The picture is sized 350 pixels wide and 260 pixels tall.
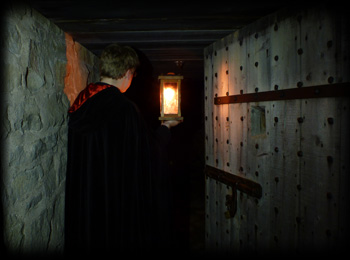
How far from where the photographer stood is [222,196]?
10.0ft

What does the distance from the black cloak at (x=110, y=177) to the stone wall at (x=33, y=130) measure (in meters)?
0.19

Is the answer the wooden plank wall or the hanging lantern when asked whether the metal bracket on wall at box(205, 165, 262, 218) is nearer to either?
the wooden plank wall

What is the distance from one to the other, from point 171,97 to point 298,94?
1.23 m

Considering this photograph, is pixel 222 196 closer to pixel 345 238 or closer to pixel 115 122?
pixel 345 238

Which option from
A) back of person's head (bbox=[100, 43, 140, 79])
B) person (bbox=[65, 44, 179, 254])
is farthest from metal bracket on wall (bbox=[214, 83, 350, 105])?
back of person's head (bbox=[100, 43, 140, 79])

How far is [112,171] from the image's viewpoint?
2.21m

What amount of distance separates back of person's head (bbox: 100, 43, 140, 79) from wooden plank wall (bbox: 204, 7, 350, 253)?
47.1 inches

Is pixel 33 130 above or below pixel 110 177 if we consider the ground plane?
above

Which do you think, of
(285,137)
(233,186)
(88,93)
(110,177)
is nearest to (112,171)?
(110,177)

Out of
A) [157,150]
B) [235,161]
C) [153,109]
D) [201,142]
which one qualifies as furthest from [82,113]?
[201,142]

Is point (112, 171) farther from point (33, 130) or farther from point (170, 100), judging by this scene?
point (170, 100)

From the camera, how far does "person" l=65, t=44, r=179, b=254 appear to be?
7.10 ft

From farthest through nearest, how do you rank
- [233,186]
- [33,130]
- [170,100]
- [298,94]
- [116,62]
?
[233,186]
[170,100]
[116,62]
[33,130]
[298,94]

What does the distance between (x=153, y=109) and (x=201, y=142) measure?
239 cm
